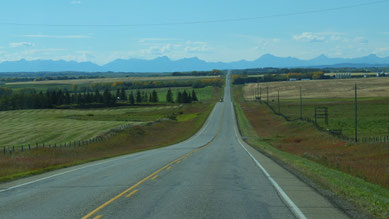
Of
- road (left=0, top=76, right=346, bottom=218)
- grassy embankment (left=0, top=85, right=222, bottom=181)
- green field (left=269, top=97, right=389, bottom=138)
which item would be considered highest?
road (left=0, top=76, right=346, bottom=218)

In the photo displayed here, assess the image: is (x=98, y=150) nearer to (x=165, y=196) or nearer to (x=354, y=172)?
(x=354, y=172)

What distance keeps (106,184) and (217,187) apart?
3979 mm

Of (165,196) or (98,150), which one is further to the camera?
(98,150)

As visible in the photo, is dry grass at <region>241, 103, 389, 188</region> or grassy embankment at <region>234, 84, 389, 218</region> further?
dry grass at <region>241, 103, 389, 188</region>

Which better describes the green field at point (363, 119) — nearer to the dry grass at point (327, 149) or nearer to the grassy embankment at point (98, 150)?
the dry grass at point (327, 149)

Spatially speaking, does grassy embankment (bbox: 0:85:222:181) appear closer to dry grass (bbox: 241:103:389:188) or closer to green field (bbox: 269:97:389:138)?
dry grass (bbox: 241:103:389:188)

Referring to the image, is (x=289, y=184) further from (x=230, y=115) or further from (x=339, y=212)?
(x=230, y=115)

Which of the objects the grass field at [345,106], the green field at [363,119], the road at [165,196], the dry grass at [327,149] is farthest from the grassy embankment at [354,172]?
the grass field at [345,106]

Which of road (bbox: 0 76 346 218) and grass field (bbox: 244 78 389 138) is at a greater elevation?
road (bbox: 0 76 346 218)

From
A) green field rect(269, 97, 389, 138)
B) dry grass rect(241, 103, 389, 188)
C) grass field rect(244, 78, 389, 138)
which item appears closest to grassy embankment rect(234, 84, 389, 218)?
dry grass rect(241, 103, 389, 188)

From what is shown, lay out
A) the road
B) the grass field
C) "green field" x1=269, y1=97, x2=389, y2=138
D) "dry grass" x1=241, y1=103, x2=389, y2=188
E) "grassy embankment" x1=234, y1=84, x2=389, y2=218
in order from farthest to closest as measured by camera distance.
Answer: the grass field, "green field" x1=269, y1=97, x2=389, y2=138, "dry grass" x1=241, y1=103, x2=389, y2=188, "grassy embankment" x1=234, y1=84, x2=389, y2=218, the road

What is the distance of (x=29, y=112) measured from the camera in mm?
120062

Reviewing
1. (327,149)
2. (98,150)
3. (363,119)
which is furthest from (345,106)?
(98,150)

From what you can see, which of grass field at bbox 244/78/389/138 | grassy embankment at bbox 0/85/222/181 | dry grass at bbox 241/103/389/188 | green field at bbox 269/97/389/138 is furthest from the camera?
grass field at bbox 244/78/389/138
